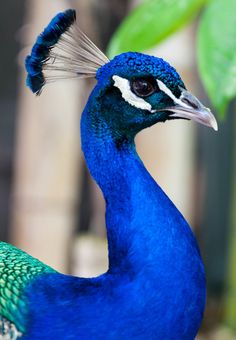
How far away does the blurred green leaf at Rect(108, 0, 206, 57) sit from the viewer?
3.46 ft

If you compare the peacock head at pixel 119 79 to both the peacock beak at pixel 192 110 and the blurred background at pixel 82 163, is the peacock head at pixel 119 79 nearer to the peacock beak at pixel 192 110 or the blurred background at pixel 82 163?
the peacock beak at pixel 192 110

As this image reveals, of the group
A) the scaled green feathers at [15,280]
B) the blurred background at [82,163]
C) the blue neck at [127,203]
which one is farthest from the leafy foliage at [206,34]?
the blurred background at [82,163]

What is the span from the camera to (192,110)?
112cm

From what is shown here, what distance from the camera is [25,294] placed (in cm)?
111

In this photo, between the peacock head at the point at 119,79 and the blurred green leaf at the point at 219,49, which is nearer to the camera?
the blurred green leaf at the point at 219,49

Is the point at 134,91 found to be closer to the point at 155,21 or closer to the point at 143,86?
the point at 143,86

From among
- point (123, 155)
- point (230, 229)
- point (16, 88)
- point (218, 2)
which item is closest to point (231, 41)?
point (218, 2)

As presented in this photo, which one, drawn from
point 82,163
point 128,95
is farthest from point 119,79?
point 82,163

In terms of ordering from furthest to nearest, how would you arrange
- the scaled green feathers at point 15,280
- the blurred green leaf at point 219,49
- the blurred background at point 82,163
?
the blurred background at point 82,163, the scaled green feathers at point 15,280, the blurred green leaf at point 219,49

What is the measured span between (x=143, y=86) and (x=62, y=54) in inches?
5.2

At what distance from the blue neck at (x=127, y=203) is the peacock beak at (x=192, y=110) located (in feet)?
0.29

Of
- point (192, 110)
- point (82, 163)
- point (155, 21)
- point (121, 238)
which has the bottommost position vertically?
point (82, 163)

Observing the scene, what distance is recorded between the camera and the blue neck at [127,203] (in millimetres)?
1090

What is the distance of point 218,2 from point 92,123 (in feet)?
0.91
